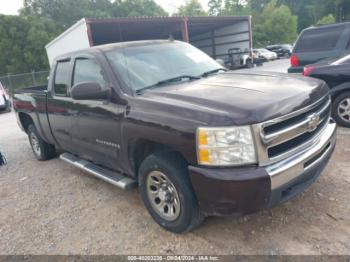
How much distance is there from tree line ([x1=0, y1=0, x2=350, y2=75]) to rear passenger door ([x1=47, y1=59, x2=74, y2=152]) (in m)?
39.6

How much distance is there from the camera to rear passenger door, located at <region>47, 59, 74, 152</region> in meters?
4.51

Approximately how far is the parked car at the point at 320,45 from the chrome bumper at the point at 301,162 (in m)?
5.09

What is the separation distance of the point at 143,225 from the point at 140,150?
81 centimetres

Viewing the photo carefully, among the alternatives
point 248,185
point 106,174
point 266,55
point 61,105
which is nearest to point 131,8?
point 266,55

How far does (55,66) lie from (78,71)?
3.08 feet

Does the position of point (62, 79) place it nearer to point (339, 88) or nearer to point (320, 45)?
point (339, 88)

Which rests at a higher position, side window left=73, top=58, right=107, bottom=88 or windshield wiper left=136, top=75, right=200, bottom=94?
side window left=73, top=58, right=107, bottom=88

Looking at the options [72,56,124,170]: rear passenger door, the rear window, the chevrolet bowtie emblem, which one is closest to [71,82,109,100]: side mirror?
[72,56,124,170]: rear passenger door

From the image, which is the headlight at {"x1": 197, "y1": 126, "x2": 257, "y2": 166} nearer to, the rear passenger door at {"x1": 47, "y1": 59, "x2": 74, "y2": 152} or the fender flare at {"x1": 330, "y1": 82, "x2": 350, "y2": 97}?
the rear passenger door at {"x1": 47, "y1": 59, "x2": 74, "y2": 152}

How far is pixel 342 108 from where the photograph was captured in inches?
229

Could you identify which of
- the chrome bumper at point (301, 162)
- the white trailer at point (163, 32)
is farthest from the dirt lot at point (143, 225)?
the white trailer at point (163, 32)

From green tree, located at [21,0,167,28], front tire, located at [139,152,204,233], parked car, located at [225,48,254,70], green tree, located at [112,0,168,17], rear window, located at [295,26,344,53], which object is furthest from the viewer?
green tree, located at [112,0,168,17]

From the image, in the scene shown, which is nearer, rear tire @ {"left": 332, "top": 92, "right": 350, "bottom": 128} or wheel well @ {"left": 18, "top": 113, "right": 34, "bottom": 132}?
rear tire @ {"left": 332, "top": 92, "right": 350, "bottom": 128}

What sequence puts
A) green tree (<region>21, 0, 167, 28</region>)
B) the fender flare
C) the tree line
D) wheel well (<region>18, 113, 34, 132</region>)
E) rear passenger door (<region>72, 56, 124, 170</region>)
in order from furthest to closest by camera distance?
1. green tree (<region>21, 0, 167, 28</region>)
2. the tree line
3. wheel well (<region>18, 113, 34, 132</region>)
4. the fender flare
5. rear passenger door (<region>72, 56, 124, 170</region>)
